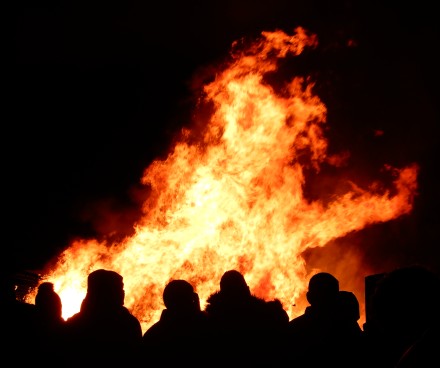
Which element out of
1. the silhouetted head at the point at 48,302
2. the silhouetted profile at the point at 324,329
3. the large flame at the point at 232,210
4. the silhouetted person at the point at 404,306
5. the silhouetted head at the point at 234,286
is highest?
the large flame at the point at 232,210

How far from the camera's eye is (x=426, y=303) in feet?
5.30

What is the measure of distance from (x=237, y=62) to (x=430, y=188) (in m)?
8.16

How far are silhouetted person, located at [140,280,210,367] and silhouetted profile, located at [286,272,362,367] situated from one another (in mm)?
715

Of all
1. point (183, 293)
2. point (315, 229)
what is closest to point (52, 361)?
point (183, 293)

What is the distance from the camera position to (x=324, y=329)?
323 cm

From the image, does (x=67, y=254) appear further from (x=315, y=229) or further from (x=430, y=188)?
(x=430, y=188)

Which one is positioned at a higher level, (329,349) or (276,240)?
(276,240)

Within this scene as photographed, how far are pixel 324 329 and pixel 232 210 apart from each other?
6.39 m

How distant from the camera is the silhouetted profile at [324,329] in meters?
3.10

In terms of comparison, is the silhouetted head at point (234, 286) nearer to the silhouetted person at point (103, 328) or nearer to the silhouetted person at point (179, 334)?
the silhouetted person at point (179, 334)

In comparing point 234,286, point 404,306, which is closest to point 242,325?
point 234,286

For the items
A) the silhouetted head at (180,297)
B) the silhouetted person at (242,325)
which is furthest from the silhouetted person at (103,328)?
the silhouetted person at (242,325)

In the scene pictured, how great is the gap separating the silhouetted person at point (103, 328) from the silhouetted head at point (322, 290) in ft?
4.87

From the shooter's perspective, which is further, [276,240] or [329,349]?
[276,240]
